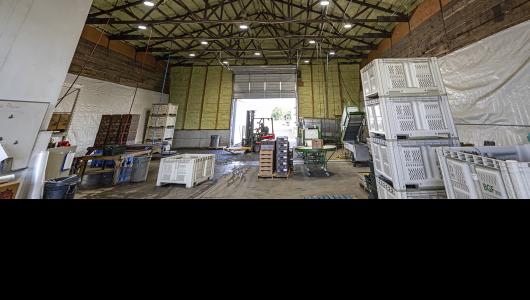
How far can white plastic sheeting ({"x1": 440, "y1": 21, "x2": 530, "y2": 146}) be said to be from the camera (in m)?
3.39

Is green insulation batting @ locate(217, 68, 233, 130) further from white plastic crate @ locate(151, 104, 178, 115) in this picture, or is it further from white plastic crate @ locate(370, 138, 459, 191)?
white plastic crate @ locate(370, 138, 459, 191)

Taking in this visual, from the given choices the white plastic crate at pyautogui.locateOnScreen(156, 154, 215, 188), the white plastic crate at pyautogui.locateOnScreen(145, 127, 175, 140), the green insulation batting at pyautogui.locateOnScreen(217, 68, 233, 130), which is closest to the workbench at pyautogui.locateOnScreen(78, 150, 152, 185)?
the white plastic crate at pyautogui.locateOnScreen(156, 154, 215, 188)

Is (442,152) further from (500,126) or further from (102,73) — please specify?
(102,73)

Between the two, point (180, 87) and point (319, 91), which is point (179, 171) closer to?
point (180, 87)

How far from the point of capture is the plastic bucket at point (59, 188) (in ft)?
9.96

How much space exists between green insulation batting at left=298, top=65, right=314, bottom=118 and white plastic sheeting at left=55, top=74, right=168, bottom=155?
401 inches

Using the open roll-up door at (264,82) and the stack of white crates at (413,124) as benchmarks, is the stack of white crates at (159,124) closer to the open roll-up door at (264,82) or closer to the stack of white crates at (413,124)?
the open roll-up door at (264,82)

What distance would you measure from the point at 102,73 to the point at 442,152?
→ 12.1 metres

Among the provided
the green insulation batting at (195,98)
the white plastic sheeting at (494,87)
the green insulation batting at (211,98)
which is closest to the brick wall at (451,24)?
the white plastic sheeting at (494,87)
